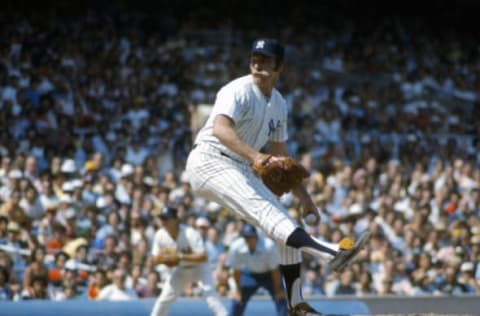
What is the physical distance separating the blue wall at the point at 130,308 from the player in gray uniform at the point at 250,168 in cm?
417

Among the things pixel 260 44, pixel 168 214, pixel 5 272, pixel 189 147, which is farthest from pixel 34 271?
pixel 260 44

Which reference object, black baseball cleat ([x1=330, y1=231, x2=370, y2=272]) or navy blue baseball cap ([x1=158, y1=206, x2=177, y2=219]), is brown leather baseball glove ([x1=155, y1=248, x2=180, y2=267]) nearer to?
navy blue baseball cap ([x1=158, y1=206, x2=177, y2=219])

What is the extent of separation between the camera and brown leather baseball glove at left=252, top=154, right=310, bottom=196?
235 inches

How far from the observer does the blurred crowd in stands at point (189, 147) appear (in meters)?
12.5

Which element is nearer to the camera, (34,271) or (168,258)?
(168,258)

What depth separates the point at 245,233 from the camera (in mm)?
11125

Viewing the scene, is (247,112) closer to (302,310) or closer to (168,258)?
(302,310)

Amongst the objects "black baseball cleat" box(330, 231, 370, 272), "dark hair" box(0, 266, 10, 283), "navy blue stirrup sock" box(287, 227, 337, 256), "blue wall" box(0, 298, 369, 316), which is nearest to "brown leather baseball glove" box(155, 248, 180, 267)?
"blue wall" box(0, 298, 369, 316)

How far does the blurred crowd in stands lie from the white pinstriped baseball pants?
550cm

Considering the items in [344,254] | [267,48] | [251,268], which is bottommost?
[251,268]

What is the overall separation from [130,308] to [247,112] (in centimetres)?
476

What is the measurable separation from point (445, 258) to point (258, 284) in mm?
3718

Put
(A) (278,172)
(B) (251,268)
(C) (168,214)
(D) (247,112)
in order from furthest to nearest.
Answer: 1. (B) (251,268)
2. (C) (168,214)
3. (D) (247,112)
4. (A) (278,172)

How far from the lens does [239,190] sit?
6.22 m
